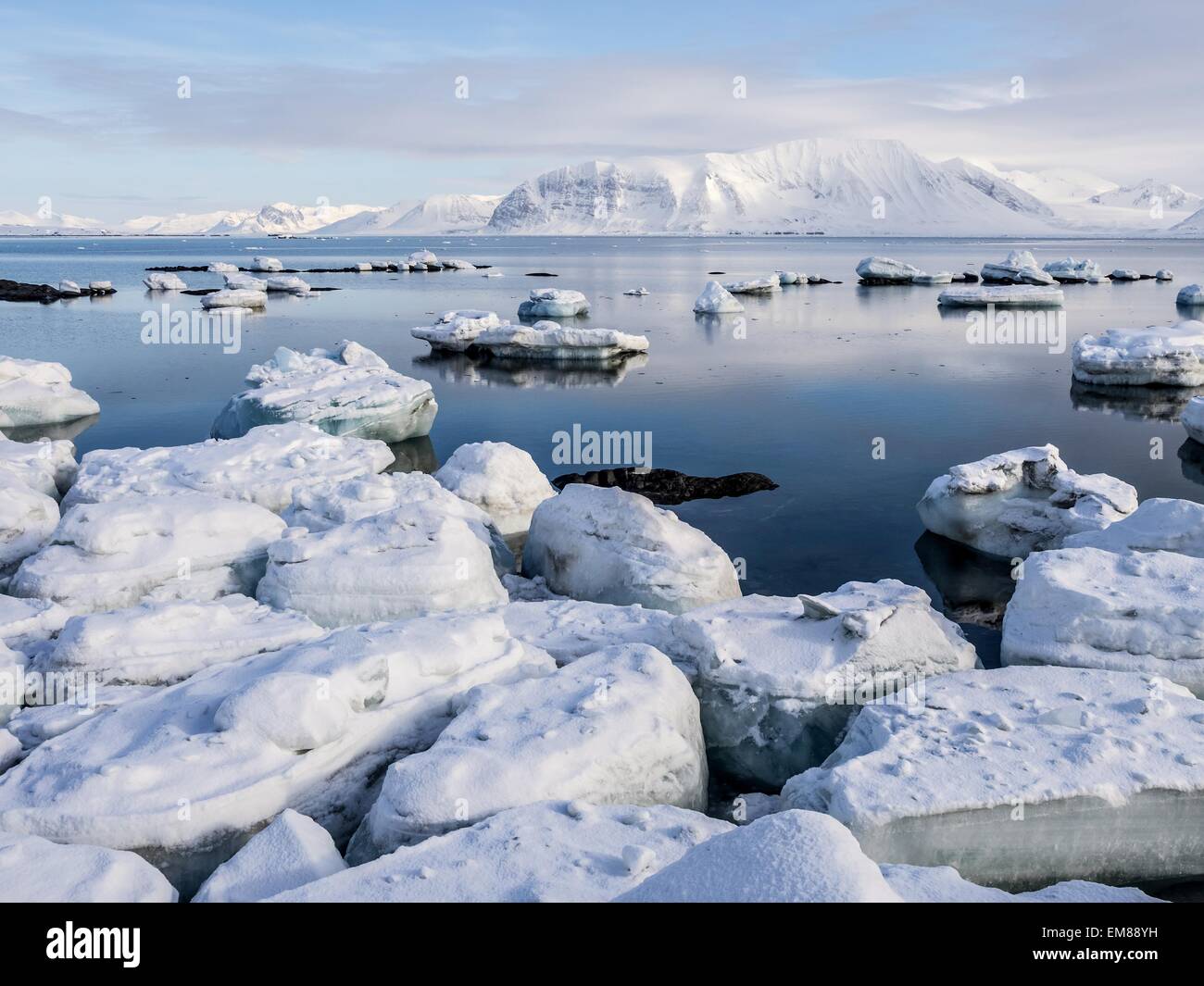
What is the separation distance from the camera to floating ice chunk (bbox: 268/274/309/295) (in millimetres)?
56194

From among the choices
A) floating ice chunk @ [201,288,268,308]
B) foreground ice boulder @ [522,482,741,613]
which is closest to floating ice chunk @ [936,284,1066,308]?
floating ice chunk @ [201,288,268,308]

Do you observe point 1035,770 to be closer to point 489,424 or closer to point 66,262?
point 489,424

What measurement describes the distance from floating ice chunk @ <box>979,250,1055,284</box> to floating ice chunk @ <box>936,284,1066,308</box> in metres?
11.7

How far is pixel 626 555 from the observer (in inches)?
417

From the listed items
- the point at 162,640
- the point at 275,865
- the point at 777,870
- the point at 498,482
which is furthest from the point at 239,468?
the point at 777,870

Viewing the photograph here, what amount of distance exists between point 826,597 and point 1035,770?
339 cm

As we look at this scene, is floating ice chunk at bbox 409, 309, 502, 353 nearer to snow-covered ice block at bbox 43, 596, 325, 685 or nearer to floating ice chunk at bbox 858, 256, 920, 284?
snow-covered ice block at bbox 43, 596, 325, 685

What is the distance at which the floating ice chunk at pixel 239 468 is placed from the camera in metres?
12.7

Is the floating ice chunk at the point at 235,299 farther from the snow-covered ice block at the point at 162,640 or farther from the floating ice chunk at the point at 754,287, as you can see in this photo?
the snow-covered ice block at the point at 162,640

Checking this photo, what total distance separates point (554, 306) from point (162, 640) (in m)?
36.2

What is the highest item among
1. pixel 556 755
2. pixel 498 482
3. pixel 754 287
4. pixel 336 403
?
pixel 754 287

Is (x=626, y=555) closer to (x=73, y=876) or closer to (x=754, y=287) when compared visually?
(x=73, y=876)

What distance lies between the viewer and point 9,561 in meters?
10.4
